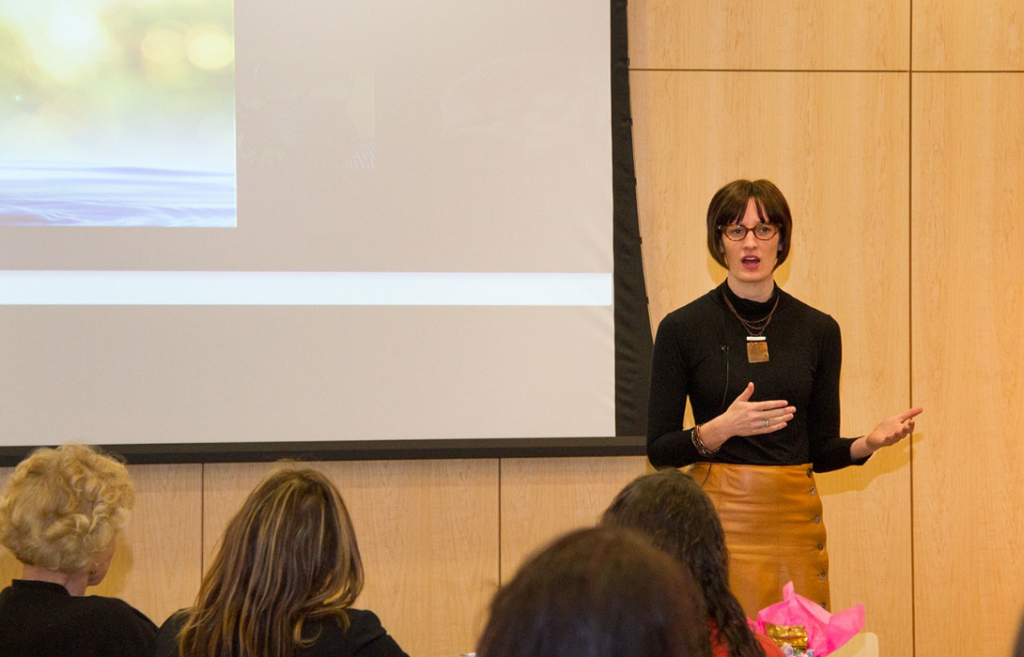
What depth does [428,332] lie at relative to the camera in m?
3.43

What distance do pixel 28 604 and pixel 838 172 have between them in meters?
2.94

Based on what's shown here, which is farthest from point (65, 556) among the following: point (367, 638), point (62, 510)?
→ point (367, 638)

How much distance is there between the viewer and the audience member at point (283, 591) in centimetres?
154

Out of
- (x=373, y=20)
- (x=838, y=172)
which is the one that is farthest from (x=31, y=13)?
(x=838, y=172)

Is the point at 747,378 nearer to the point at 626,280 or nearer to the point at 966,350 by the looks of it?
the point at 626,280

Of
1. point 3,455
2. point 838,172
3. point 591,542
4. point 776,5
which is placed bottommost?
point 3,455

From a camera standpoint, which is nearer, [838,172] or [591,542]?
[591,542]

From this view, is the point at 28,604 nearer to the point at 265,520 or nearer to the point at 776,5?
the point at 265,520

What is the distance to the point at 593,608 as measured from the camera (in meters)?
0.68

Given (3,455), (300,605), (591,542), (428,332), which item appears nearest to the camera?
(591,542)

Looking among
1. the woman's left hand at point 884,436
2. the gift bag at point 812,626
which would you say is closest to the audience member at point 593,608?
the gift bag at point 812,626

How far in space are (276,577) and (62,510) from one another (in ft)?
2.21

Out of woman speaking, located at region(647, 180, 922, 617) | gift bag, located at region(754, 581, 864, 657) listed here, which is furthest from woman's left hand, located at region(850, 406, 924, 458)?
gift bag, located at region(754, 581, 864, 657)

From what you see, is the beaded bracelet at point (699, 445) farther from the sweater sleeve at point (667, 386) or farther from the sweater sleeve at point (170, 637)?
the sweater sleeve at point (170, 637)
